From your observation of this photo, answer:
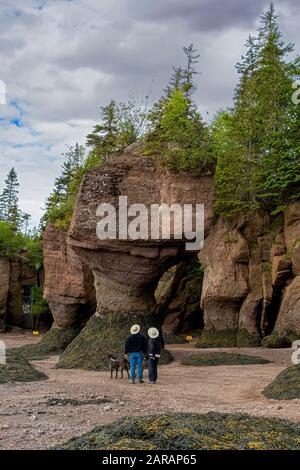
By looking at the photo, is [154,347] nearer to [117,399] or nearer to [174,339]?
[117,399]

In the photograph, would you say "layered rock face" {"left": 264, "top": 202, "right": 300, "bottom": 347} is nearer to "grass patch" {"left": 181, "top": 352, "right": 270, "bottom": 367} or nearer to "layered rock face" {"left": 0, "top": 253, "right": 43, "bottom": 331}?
"grass patch" {"left": 181, "top": 352, "right": 270, "bottom": 367}

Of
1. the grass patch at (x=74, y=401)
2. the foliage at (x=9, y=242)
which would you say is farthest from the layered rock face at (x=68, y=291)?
the grass patch at (x=74, y=401)

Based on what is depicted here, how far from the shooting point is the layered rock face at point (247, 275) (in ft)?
74.0

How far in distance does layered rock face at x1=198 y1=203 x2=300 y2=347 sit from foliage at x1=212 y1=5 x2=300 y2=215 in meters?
1.11

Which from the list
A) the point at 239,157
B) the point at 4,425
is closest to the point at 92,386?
the point at 4,425

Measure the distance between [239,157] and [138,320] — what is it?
1293cm

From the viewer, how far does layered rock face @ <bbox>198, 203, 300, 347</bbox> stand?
22.5 metres

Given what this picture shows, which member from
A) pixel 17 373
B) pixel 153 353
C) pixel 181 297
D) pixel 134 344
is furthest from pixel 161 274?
pixel 181 297

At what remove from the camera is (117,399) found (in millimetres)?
9477

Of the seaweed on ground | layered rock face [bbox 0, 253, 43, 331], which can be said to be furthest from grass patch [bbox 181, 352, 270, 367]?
layered rock face [bbox 0, 253, 43, 331]

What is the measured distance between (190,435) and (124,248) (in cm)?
1210

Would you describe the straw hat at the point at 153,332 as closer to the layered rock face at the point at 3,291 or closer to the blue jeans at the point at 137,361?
the blue jeans at the point at 137,361

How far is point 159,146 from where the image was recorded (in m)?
17.6

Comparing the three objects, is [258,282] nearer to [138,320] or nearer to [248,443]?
[138,320]
